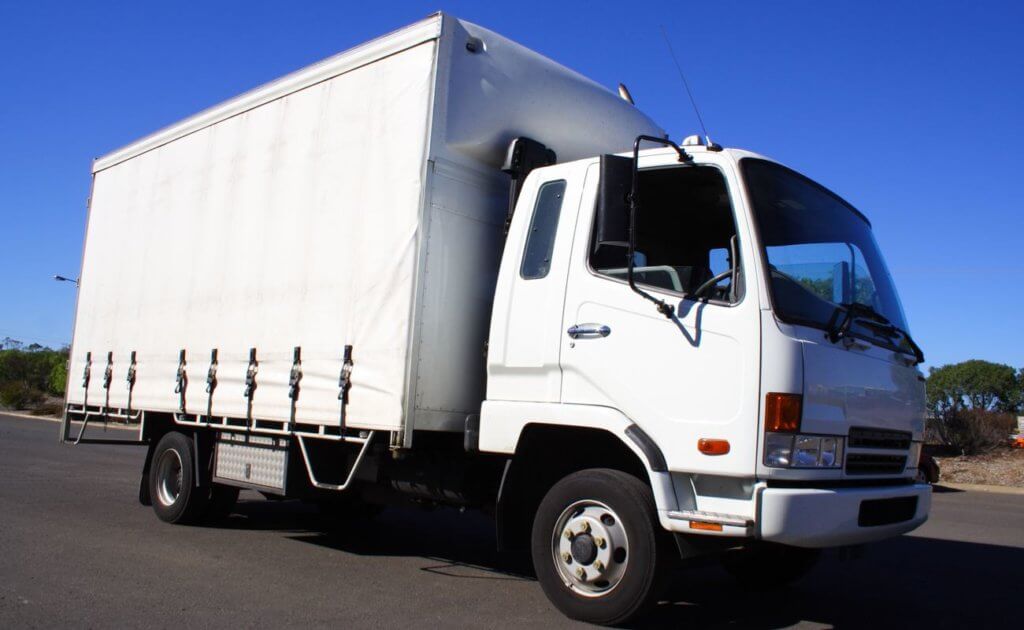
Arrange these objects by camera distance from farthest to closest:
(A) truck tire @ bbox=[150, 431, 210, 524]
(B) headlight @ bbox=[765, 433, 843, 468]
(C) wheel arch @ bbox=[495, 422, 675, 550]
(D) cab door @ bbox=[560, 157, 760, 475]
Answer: (A) truck tire @ bbox=[150, 431, 210, 524], (C) wheel arch @ bbox=[495, 422, 675, 550], (D) cab door @ bbox=[560, 157, 760, 475], (B) headlight @ bbox=[765, 433, 843, 468]

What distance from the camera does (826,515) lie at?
175 inches

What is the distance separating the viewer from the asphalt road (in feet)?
17.3

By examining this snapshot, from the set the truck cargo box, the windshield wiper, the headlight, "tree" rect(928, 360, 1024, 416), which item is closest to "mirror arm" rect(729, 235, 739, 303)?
the windshield wiper

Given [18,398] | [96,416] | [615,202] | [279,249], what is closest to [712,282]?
[615,202]

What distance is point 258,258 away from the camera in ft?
24.4

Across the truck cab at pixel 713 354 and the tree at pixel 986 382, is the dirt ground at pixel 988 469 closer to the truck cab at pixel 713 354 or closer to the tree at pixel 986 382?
the truck cab at pixel 713 354

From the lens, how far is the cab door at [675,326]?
180 inches

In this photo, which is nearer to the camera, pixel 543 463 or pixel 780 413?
pixel 780 413

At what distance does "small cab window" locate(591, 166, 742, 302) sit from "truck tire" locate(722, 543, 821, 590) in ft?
7.16

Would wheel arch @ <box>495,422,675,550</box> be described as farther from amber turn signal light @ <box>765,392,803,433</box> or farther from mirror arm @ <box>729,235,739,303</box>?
mirror arm @ <box>729,235,739,303</box>

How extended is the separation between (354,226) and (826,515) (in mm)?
3775

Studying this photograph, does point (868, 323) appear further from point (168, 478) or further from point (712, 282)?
point (168, 478)

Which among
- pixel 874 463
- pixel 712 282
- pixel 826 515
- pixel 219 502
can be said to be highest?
pixel 712 282

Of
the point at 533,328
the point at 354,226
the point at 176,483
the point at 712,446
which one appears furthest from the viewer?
the point at 176,483
